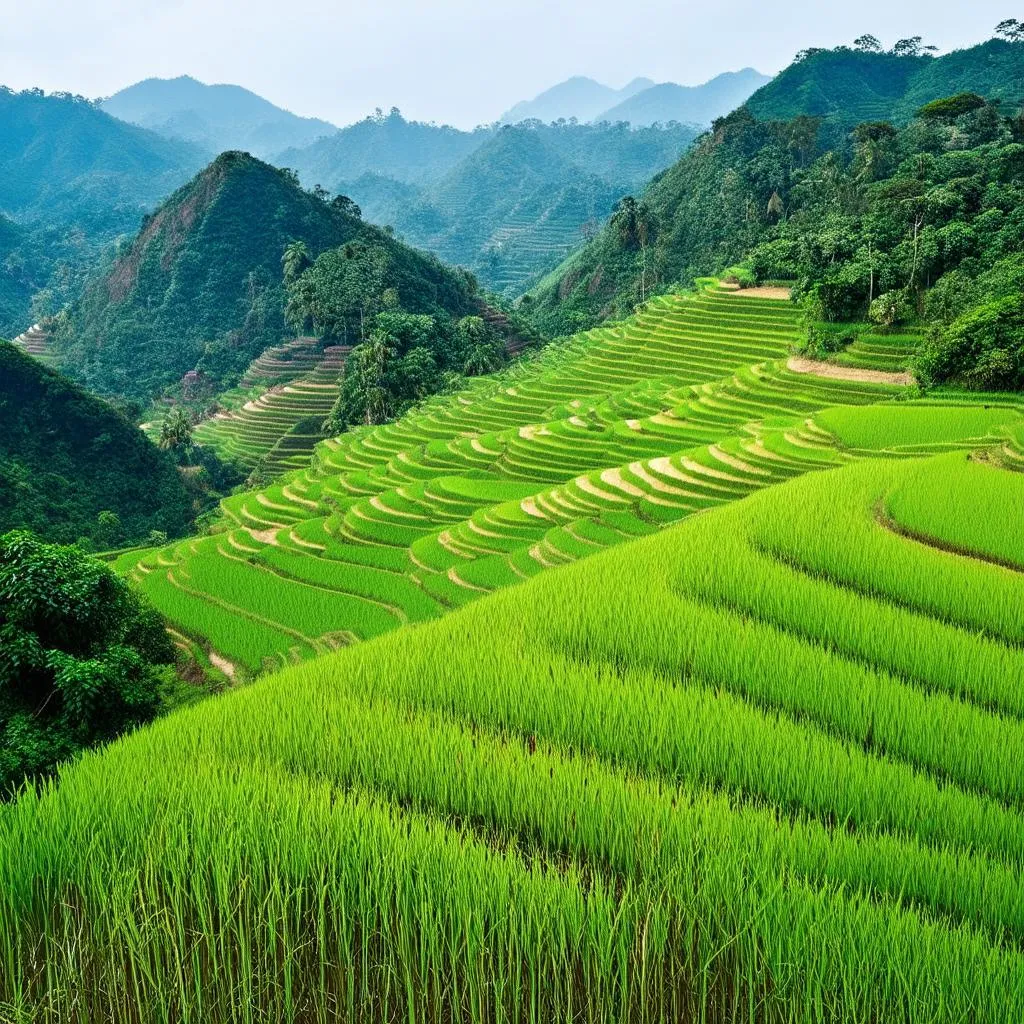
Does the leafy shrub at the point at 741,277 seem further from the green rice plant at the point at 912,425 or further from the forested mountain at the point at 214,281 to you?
the forested mountain at the point at 214,281

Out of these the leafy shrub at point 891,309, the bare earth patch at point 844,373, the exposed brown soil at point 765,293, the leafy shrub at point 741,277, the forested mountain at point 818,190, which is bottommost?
the bare earth patch at point 844,373

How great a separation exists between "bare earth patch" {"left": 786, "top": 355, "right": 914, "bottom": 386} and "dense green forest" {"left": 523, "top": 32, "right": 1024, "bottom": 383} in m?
2.37

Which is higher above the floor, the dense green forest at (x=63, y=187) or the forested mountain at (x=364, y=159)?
the forested mountain at (x=364, y=159)

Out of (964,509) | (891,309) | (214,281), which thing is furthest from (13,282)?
(964,509)

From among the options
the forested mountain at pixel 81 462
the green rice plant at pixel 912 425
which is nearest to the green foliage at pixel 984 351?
the green rice plant at pixel 912 425

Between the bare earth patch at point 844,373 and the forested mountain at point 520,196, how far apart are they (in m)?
70.3

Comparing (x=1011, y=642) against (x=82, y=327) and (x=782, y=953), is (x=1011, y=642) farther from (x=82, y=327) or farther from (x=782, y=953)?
(x=82, y=327)

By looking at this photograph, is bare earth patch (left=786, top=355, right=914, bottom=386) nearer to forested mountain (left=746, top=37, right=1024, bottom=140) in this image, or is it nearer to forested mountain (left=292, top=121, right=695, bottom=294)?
forested mountain (left=746, top=37, right=1024, bottom=140)

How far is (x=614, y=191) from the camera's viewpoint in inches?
4500

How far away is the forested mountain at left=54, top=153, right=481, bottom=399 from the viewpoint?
A: 5134cm

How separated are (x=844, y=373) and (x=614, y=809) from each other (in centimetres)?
2210

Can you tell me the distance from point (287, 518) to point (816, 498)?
14.9 m

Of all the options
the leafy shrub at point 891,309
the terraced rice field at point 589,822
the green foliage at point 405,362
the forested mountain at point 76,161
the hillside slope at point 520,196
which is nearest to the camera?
the terraced rice field at point 589,822

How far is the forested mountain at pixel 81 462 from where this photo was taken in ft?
86.3
